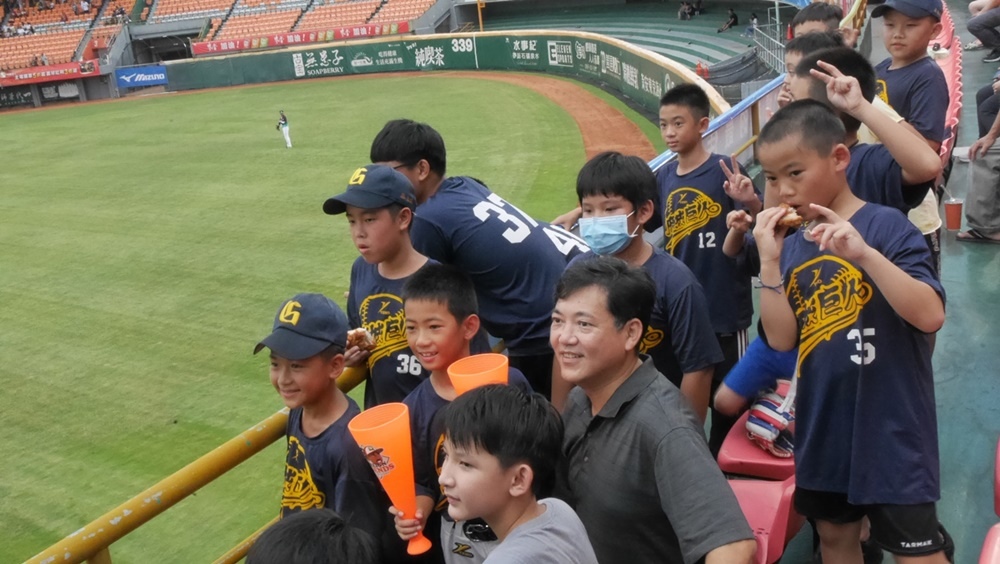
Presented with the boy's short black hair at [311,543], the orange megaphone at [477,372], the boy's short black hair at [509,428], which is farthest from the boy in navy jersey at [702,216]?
the boy's short black hair at [311,543]

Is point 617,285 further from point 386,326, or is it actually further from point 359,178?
point 359,178

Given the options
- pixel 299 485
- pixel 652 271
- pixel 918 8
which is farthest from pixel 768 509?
pixel 918 8

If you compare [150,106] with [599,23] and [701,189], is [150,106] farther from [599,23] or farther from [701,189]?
[701,189]

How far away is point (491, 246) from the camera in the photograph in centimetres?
346

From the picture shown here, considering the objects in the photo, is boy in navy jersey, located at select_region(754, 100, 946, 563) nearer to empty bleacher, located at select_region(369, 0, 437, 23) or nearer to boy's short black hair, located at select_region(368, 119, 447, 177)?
boy's short black hair, located at select_region(368, 119, 447, 177)

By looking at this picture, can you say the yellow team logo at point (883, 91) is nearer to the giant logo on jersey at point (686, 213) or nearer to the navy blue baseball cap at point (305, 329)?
the giant logo on jersey at point (686, 213)

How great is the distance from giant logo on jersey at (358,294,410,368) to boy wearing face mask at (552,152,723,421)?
579mm

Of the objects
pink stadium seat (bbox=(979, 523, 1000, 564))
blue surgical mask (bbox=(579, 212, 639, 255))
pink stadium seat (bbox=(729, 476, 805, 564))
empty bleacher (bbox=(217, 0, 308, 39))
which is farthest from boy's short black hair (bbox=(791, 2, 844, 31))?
empty bleacher (bbox=(217, 0, 308, 39))

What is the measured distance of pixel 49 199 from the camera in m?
16.8

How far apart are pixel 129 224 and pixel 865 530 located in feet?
44.0

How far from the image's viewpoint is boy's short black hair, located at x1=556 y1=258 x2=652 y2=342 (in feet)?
7.54

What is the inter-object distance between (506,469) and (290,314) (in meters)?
1.15

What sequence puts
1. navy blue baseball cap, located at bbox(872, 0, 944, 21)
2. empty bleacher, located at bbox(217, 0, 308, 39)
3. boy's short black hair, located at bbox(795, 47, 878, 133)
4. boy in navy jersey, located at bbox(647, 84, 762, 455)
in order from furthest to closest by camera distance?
empty bleacher, located at bbox(217, 0, 308, 39)
boy in navy jersey, located at bbox(647, 84, 762, 455)
navy blue baseball cap, located at bbox(872, 0, 944, 21)
boy's short black hair, located at bbox(795, 47, 878, 133)

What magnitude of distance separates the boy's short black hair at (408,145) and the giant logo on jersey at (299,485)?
1.32 m
